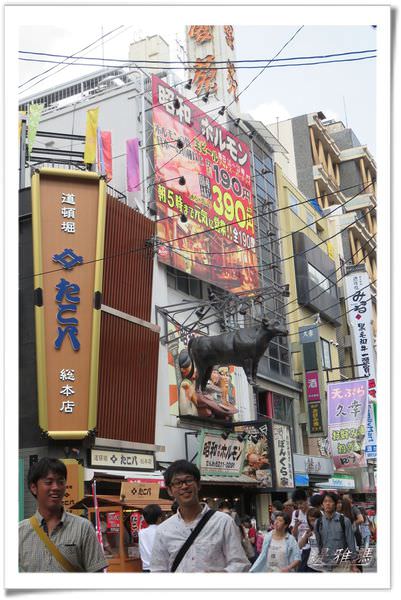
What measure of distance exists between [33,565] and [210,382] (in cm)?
2099

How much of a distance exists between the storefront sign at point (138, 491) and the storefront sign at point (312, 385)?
1934 cm

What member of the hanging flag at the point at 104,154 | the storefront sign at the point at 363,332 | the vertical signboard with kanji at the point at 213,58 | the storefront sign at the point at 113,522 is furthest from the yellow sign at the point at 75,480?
the vertical signboard with kanji at the point at 213,58

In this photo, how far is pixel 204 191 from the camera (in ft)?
87.8

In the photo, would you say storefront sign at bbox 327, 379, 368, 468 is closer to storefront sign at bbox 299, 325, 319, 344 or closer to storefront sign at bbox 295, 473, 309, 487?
storefront sign at bbox 295, 473, 309, 487

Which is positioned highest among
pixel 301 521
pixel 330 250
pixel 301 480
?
pixel 330 250

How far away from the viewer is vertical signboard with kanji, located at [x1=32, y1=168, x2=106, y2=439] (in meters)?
19.1

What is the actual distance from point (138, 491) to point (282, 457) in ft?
36.2

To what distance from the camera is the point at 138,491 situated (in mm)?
15750

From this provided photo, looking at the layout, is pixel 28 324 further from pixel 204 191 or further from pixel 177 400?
pixel 204 191

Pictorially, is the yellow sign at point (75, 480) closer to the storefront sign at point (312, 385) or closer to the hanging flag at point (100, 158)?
the hanging flag at point (100, 158)

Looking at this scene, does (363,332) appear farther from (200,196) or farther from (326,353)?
(200,196)

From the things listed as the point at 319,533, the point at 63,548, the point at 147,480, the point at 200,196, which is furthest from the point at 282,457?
the point at 63,548

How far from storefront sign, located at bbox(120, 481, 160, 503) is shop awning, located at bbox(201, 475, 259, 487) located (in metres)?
6.06
